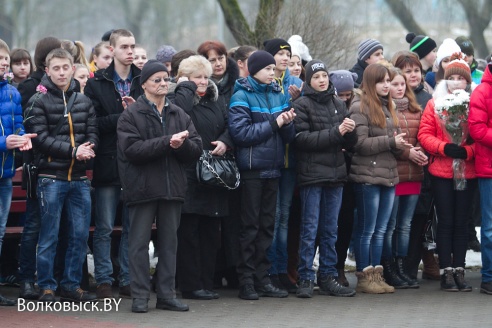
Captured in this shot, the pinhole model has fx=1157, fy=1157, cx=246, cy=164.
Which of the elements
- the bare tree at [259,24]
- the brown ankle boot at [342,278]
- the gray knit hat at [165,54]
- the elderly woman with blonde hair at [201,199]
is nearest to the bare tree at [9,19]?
the bare tree at [259,24]

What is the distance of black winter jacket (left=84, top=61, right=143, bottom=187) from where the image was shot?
1073cm

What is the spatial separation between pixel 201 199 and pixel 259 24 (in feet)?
25.3

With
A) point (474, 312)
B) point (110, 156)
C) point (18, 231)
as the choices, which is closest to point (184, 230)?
point (110, 156)

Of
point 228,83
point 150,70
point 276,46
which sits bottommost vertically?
point 150,70

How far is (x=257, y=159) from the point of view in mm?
10883

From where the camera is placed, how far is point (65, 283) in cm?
1063

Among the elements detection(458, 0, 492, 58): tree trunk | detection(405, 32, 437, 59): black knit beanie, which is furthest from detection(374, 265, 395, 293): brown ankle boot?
detection(458, 0, 492, 58): tree trunk

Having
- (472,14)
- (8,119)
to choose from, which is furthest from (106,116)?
(472,14)

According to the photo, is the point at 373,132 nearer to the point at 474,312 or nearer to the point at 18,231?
the point at 474,312

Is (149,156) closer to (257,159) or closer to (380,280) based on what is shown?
(257,159)

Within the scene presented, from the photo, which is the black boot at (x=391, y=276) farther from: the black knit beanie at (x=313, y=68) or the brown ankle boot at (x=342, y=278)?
the black knit beanie at (x=313, y=68)

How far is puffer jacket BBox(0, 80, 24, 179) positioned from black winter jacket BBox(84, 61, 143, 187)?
741 mm

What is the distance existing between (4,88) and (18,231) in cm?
167

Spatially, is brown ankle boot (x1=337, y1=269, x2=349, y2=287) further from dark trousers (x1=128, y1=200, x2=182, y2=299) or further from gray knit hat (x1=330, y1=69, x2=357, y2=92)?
dark trousers (x1=128, y1=200, x2=182, y2=299)
